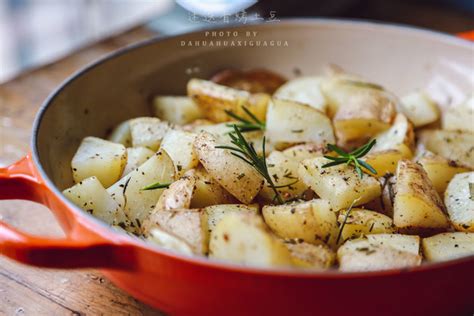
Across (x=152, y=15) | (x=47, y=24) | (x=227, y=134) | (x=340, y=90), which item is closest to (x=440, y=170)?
(x=340, y=90)

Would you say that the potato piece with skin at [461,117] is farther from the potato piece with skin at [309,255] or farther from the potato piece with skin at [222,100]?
the potato piece with skin at [309,255]

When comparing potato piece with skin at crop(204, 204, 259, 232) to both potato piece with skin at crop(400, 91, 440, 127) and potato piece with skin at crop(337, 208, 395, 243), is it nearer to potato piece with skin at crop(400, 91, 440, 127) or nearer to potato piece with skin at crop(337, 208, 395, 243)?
potato piece with skin at crop(337, 208, 395, 243)

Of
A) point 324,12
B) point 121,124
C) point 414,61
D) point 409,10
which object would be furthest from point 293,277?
point 409,10

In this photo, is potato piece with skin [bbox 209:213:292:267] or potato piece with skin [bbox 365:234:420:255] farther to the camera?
potato piece with skin [bbox 365:234:420:255]

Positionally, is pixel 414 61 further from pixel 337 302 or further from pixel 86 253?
pixel 86 253

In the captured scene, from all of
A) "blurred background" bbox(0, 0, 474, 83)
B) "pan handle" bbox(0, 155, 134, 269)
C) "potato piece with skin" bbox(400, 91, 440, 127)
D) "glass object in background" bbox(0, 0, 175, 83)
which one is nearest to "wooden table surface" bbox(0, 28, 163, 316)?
"pan handle" bbox(0, 155, 134, 269)

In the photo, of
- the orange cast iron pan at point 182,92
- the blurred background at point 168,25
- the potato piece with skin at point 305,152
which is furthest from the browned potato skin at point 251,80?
the potato piece with skin at point 305,152
